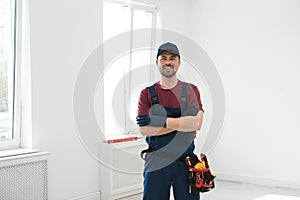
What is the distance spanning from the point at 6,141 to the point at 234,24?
3389 mm

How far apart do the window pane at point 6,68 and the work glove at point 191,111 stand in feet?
7.28

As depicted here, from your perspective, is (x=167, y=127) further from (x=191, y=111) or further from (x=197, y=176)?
(x=197, y=176)

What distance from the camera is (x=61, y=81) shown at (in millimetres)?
4492

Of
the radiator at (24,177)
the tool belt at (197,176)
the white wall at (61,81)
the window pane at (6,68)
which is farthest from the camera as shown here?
the white wall at (61,81)

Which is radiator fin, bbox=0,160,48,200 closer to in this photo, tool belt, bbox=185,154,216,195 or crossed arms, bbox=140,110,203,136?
crossed arms, bbox=140,110,203,136

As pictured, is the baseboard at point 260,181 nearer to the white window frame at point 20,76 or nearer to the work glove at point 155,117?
the white window frame at point 20,76

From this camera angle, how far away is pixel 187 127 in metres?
2.68

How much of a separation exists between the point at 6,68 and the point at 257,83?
3.19m

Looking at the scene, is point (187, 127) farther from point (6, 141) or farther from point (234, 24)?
point (234, 24)

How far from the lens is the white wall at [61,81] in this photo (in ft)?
14.0

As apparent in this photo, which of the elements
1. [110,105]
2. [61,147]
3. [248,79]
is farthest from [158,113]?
[248,79]

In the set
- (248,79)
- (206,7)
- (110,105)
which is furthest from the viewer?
(206,7)

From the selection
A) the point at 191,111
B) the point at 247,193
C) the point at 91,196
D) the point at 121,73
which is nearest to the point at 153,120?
the point at 191,111

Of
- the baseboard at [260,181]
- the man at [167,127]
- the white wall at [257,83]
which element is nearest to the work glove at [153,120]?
the man at [167,127]
